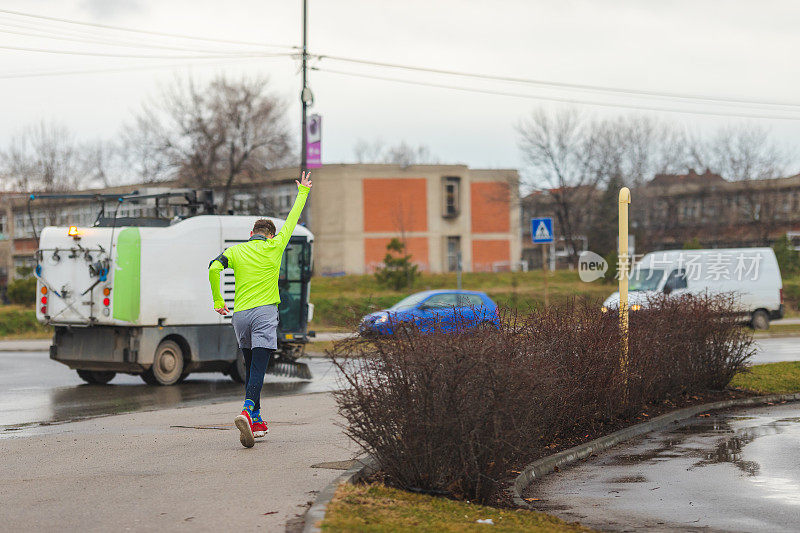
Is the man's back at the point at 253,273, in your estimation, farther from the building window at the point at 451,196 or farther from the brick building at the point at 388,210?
the building window at the point at 451,196

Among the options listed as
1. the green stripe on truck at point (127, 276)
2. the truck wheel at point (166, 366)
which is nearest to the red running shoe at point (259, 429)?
the green stripe on truck at point (127, 276)

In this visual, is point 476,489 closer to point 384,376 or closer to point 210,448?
point 384,376

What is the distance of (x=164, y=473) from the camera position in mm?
8398

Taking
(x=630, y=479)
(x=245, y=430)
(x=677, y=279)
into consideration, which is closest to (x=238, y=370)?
(x=245, y=430)

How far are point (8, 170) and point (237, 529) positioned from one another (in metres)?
62.9

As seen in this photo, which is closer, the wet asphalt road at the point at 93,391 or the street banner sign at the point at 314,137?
the wet asphalt road at the point at 93,391

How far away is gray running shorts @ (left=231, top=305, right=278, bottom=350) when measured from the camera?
9742 mm

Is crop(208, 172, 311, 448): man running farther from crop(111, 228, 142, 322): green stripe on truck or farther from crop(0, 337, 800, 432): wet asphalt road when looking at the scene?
crop(111, 228, 142, 322): green stripe on truck

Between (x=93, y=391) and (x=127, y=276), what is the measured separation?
6.37 feet

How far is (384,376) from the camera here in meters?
7.48

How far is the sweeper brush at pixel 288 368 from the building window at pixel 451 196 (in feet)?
189

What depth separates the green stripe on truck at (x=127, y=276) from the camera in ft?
56.9

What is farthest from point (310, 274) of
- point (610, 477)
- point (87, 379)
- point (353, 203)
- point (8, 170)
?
point (353, 203)

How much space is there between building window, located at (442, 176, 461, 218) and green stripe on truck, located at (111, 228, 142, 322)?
5936 cm
